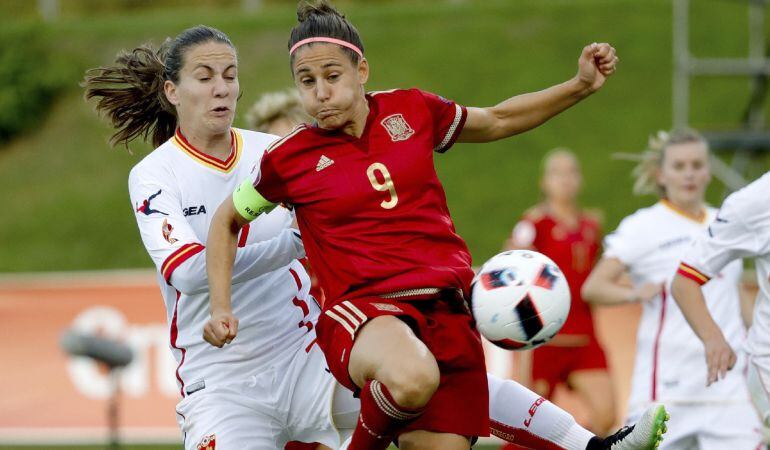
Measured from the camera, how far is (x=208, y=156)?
5168 mm

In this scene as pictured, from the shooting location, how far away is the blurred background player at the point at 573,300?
944cm

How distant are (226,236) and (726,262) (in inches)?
92.5

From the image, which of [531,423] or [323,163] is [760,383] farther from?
[323,163]

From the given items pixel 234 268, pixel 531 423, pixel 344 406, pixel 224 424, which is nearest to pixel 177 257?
pixel 234 268

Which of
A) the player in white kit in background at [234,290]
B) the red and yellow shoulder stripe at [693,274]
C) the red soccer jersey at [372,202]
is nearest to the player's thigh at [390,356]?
the red soccer jersey at [372,202]

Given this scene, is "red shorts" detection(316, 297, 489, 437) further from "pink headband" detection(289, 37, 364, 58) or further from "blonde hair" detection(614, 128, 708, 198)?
"blonde hair" detection(614, 128, 708, 198)

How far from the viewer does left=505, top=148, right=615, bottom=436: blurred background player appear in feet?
31.0

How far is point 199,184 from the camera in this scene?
511cm

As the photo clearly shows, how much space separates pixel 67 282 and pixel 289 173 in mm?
7803

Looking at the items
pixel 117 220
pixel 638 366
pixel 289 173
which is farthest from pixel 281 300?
pixel 117 220

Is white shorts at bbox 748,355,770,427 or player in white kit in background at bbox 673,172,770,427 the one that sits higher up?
player in white kit in background at bbox 673,172,770,427

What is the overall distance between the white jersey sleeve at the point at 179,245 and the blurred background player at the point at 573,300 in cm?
454

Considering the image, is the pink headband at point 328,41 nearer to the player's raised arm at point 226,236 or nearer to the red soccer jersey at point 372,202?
the red soccer jersey at point 372,202

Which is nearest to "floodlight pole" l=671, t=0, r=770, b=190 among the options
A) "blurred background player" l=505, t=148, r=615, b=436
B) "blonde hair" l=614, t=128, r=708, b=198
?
"blurred background player" l=505, t=148, r=615, b=436
